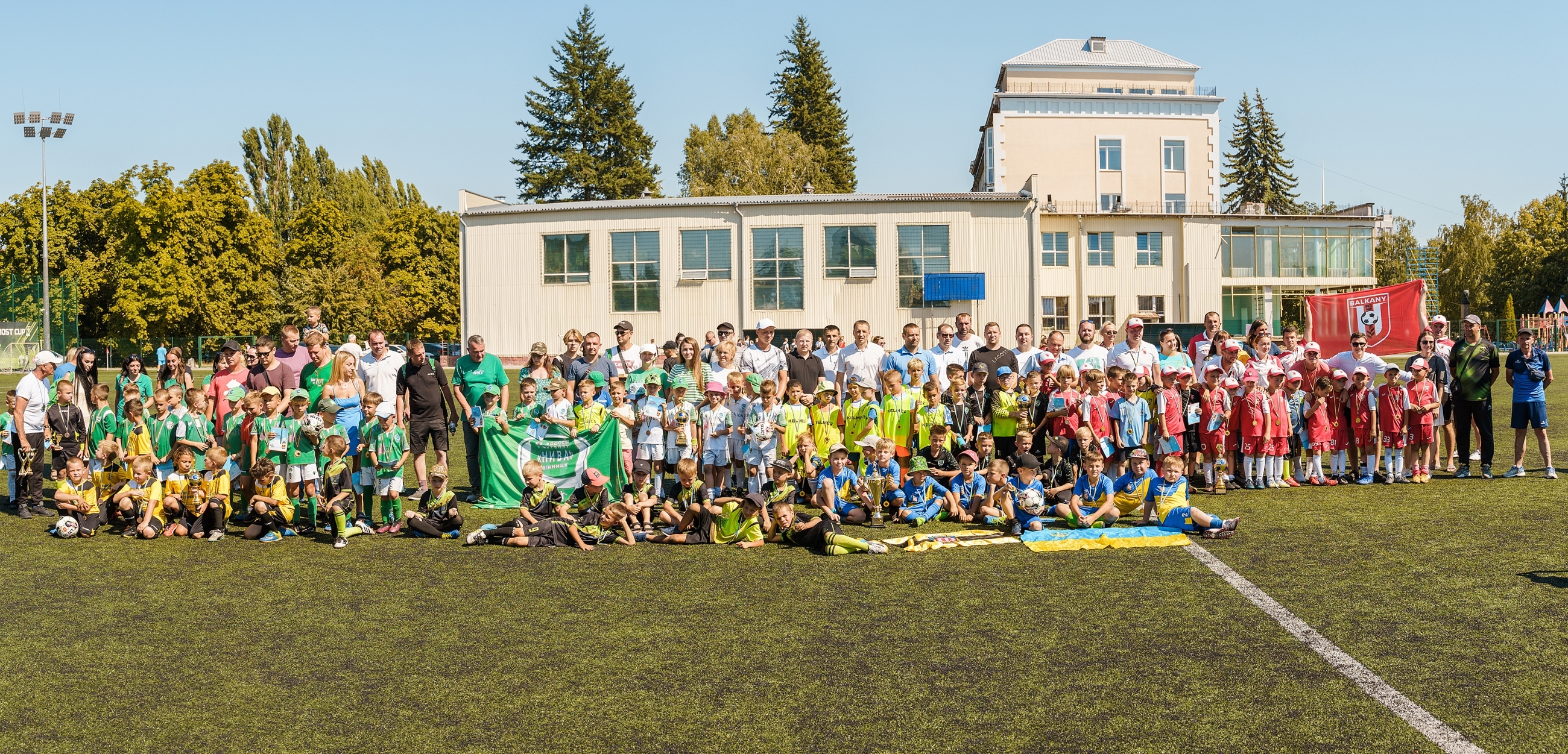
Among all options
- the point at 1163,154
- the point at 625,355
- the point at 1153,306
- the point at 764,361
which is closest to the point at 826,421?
the point at 764,361

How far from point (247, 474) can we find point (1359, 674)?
8.56 metres

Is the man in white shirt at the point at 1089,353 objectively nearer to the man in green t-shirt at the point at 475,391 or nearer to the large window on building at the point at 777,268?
the man in green t-shirt at the point at 475,391

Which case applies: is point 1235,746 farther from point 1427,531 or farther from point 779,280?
point 779,280

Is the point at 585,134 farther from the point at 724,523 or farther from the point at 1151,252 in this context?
the point at 724,523

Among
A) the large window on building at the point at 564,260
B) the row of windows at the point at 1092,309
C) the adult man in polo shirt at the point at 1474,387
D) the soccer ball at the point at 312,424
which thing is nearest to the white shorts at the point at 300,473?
the soccer ball at the point at 312,424

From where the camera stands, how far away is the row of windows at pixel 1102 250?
49.8m

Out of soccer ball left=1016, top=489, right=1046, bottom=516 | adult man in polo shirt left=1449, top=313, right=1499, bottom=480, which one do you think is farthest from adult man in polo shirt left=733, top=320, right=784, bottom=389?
adult man in polo shirt left=1449, top=313, right=1499, bottom=480

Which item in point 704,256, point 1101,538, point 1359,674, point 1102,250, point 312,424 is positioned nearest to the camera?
point 1359,674

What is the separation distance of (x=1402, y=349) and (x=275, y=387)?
48.5 feet

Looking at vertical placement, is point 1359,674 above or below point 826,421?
below

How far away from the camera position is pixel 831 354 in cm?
1169

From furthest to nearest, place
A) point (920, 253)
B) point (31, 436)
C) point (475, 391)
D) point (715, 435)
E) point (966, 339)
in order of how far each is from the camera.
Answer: point (920, 253) < point (966, 339) < point (475, 391) < point (31, 436) < point (715, 435)

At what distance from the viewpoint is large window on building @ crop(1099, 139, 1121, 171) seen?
2219 inches

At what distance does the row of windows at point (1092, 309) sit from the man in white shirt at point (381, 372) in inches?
1640
